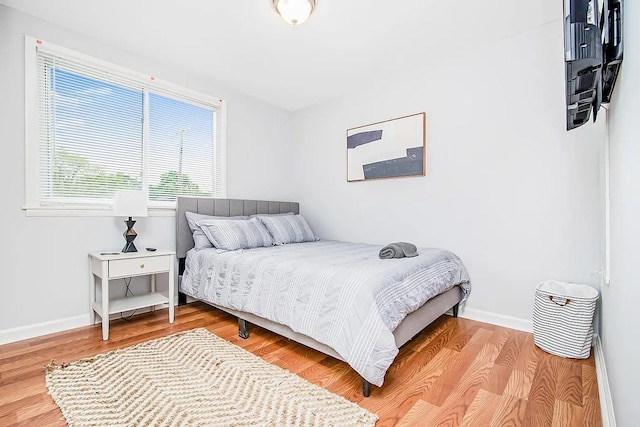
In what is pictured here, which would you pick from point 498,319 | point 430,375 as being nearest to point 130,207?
point 430,375

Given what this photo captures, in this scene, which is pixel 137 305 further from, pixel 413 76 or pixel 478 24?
pixel 478 24

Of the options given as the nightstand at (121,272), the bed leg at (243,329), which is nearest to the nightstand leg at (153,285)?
the nightstand at (121,272)

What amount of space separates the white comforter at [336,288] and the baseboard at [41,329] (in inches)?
32.8

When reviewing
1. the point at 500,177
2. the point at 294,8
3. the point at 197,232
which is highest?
the point at 294,8

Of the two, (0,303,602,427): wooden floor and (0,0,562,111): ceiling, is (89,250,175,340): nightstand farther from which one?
(0,0,562,111): ceiling

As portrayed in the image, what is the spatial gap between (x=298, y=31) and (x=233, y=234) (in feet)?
6.02

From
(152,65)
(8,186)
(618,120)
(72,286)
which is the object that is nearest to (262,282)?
(72,286)

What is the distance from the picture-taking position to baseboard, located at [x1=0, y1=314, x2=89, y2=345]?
220 centimetres

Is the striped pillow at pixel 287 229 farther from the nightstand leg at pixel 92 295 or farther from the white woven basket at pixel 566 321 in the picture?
the white woven basket at pixel 566 321

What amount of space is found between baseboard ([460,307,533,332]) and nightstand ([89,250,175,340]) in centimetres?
262

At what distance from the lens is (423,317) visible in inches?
83.3

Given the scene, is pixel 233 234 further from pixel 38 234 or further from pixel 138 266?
pixel 38 234

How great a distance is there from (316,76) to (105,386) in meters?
3.11

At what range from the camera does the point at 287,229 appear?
132 inches
